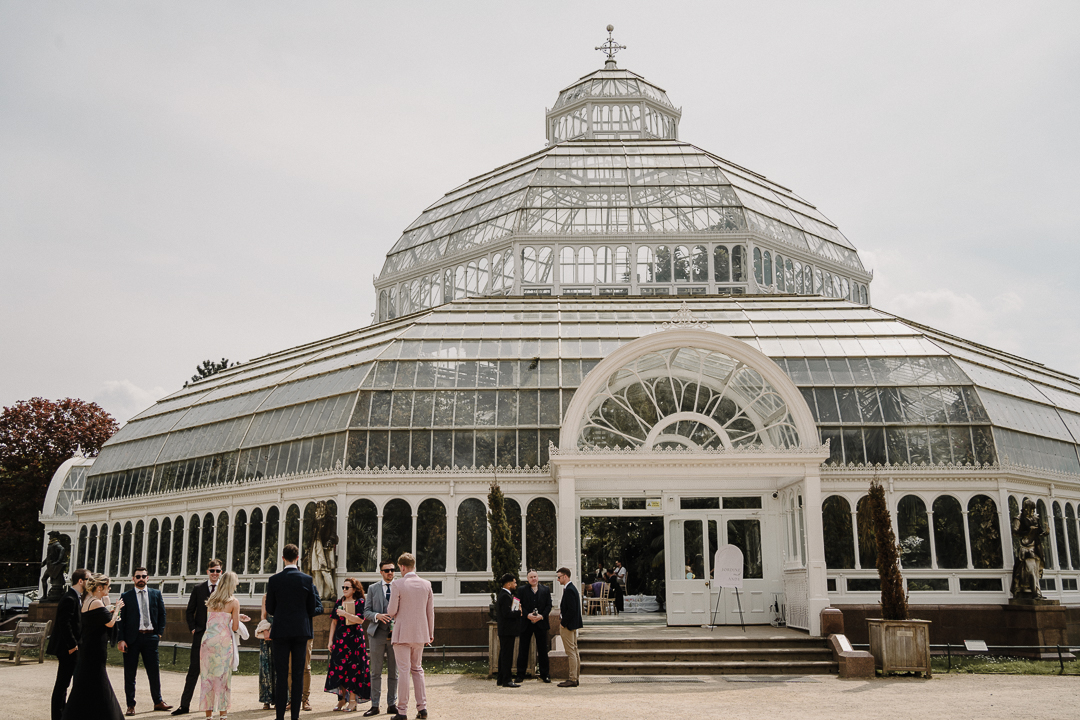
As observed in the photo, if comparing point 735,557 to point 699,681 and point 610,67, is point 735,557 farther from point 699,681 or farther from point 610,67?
point 610,67

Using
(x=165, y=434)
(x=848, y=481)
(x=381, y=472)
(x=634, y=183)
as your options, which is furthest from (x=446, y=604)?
(x=634, y=183)

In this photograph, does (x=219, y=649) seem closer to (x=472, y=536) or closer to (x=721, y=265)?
(x=472, y=536)

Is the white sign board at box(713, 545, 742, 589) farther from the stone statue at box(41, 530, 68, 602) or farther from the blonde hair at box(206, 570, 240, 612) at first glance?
the stone statue at box(41, 530, 68, 602)

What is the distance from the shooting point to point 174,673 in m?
18.5

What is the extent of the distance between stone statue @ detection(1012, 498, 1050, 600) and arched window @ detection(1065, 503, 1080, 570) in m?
2.68

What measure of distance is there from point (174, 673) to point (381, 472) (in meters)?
6.27

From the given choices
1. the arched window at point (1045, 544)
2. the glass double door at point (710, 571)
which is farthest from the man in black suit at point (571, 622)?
the arched window at point (1045, 544)

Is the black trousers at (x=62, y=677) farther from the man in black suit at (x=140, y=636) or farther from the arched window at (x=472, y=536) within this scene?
the arched window at (x=472, y=536)

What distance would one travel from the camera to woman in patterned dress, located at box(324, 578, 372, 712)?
1347 cm

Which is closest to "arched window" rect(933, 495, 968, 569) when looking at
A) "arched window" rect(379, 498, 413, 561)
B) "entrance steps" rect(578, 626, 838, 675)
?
"entrance steps" rect(578, 626, 838, 675)

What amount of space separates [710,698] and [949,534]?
993 centimetres

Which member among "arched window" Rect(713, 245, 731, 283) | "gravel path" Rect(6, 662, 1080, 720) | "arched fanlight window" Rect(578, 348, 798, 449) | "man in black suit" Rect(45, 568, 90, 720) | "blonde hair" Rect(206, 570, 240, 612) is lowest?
"gravel path" Rect(6, 662, 1080, 720)

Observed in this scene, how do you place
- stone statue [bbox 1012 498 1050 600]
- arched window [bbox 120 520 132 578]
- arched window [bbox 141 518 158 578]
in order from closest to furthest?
stone statue [bbox 1012 498 1050 600] → arched window [bbox 141 518 158 578] → arched window [bbox 120 520 132 578]

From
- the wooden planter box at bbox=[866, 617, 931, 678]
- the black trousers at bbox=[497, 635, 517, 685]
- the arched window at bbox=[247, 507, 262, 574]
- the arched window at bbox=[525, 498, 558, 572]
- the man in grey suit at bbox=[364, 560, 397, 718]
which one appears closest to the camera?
the man in grey suit at bbox=[364, 560, 397, 718]
